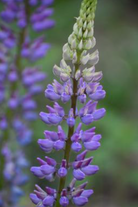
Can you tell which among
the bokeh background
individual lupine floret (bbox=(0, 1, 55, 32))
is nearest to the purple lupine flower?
individual lupine floret (bbox=(0, 1, 55, 32))

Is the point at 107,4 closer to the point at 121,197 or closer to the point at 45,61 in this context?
the point at 45,61

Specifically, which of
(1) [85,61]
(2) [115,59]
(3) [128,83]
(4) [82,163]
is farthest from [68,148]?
(2) [115,59]

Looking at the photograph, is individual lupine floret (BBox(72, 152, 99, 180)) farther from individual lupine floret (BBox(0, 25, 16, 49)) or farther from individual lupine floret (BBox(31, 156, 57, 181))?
individual lupine floret (BBox(0, 25, 16, 49))

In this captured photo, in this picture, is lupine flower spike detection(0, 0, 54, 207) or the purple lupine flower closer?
the purple lupine flower

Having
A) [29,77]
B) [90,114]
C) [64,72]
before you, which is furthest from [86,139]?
[29,77]

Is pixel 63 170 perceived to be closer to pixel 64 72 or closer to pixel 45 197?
pixel 45 197

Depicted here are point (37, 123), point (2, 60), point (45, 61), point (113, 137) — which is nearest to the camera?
point (2, 60)
